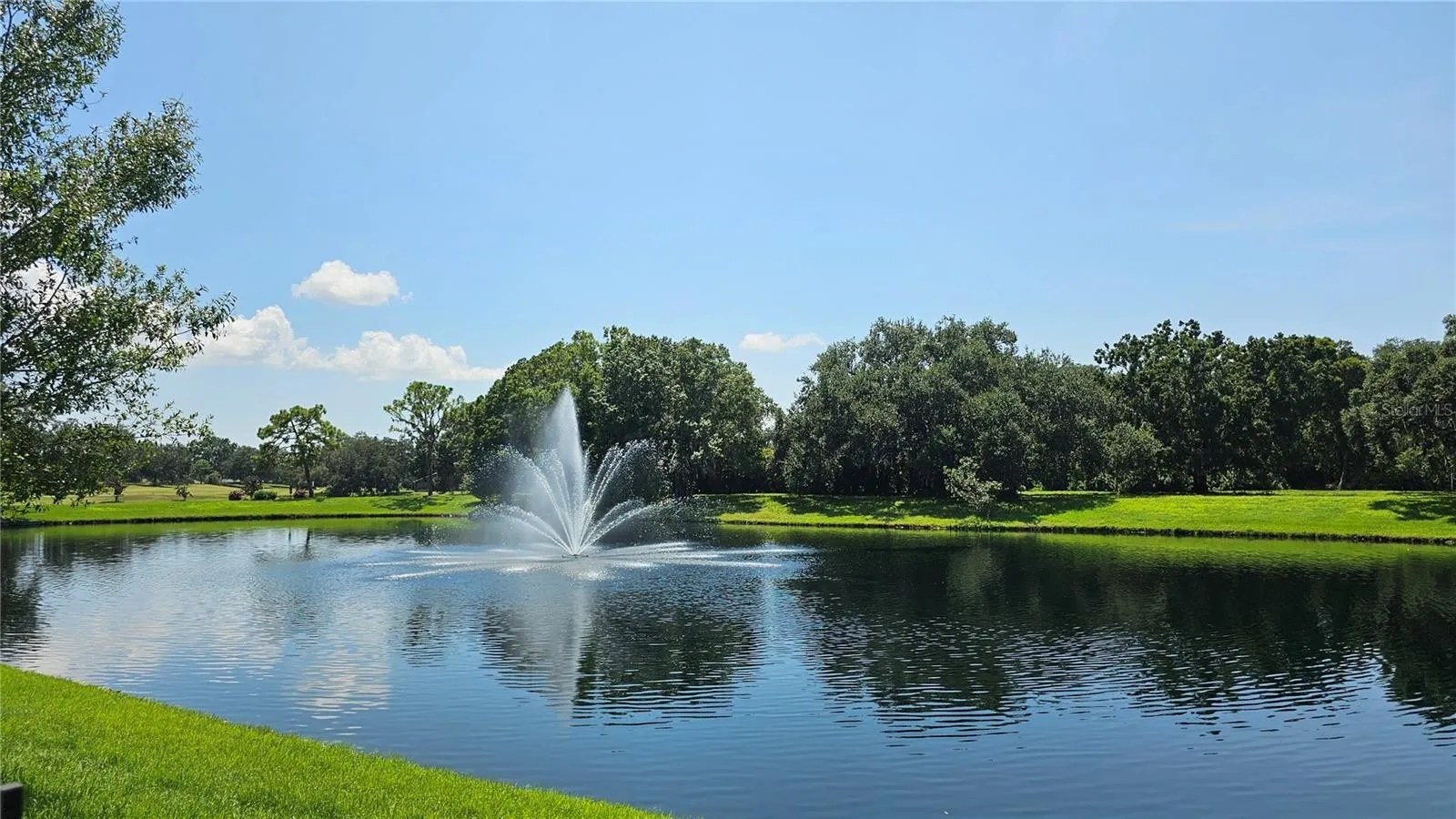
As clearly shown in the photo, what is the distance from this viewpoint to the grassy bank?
5997 cm

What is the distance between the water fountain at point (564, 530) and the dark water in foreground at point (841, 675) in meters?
4.16

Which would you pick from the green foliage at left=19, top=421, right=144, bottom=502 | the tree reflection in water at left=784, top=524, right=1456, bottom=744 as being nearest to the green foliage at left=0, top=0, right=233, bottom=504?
the green foliage at left=19, top=421, right=144, bottom=502

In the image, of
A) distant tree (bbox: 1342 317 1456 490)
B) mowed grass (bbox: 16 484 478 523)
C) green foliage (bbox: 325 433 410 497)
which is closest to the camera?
distant tree (bbox: 1342 317 1456 490)

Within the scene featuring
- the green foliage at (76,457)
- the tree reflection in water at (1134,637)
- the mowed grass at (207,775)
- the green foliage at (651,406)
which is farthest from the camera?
the green foliage at (651,406)

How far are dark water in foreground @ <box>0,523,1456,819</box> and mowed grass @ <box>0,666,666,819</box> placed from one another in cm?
262

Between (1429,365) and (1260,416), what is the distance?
23161 mm

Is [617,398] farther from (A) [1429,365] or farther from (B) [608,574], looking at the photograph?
(A) [1429,365]

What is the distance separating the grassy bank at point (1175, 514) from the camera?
59969mm

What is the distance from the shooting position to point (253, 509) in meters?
96.3

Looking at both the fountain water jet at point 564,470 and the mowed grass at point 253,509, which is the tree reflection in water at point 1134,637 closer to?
the fountain water jet at point 564,470

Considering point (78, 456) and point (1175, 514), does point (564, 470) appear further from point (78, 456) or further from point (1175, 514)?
point (78, 456)

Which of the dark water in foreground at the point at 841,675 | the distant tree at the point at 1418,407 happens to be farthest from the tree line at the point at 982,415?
the dark water in foreground at the point at 841,675

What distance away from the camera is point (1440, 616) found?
31.3 meters

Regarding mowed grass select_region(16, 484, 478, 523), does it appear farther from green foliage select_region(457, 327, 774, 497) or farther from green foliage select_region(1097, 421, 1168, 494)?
green foliage select_region(1097, 421, 1168, 494)
